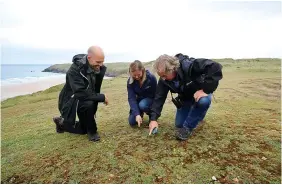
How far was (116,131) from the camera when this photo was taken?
23.2ft

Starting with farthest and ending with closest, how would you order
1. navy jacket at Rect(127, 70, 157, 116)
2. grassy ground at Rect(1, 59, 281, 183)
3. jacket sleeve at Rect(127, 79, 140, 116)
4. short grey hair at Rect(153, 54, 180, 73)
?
navy jacket at Rect(127, 70, 157, 116) → jacket sleeve at Rect(127, 79, 140, 116) → short grey hair at Rect(153, 54, 180, 73) → grassy ground at Rect(1, 59, 281, 183)

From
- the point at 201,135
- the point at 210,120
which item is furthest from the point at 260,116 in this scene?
the point at 201,135

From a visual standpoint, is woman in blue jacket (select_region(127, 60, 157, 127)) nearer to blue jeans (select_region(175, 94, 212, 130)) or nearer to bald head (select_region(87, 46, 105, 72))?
bald head (select_region(87, 46, 105, 72))

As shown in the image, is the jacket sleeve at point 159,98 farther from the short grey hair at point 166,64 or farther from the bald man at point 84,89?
the bald man at point 84,89

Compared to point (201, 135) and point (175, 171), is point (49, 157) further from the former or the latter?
point (201, 135)

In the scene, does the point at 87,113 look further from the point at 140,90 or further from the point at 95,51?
the point at 140,90

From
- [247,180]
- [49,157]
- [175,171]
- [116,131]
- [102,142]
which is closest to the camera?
[247,180]

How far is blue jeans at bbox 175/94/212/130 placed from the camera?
5.70m

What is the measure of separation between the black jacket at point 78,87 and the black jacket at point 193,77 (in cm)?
147

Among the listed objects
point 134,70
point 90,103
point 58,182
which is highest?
point 134,70

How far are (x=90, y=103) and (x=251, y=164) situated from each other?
3720 millimetres

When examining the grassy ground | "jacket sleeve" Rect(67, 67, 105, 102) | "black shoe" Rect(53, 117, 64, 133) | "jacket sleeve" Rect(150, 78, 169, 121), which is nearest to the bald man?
"jacket sleeve" Rect(67, 67, 105, 102)

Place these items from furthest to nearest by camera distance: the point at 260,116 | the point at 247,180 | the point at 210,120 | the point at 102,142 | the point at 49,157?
the point at 260,116
the point at 210,120
the point at 102,142
the point at 49,157
the point at 247,180

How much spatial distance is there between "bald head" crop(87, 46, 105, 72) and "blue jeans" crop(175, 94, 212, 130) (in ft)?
7.96
